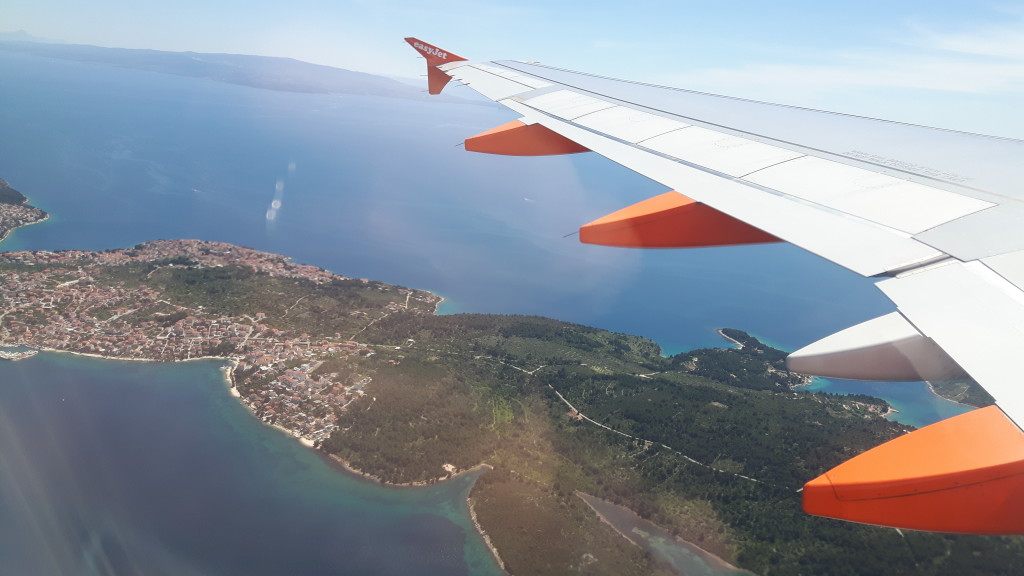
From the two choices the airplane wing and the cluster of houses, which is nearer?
the airplane wing

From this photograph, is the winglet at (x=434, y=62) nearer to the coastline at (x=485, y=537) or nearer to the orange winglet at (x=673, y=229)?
the orange winglet at (x=673, y=229)

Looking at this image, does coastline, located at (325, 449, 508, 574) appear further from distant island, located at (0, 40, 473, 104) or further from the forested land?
distant island, located at (0, 40, 473, 104)

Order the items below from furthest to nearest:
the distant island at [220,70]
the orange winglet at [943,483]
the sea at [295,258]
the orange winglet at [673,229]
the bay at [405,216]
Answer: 1. the distant island at [220,70]
2. the bay at [405,216]
3. the sea at [295,258]
4. the orange winglet at [673,229]
5. the orange winglet at [943,483]

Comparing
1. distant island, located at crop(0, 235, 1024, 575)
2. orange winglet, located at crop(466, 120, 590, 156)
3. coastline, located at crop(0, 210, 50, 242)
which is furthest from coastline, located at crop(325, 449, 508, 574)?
coastline, located at crop(0, 210, 50, 242)

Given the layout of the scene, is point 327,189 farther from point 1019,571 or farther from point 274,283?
point 1019,571

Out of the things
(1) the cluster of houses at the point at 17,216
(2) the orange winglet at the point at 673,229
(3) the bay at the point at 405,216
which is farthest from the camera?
(3) the bay at the point at 405,216

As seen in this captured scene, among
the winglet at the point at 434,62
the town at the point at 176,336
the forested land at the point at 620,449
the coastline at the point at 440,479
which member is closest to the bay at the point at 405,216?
the forested land at the point at 620,449

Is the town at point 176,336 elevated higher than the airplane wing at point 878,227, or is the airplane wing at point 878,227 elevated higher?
the airplane wing at point 878,227
